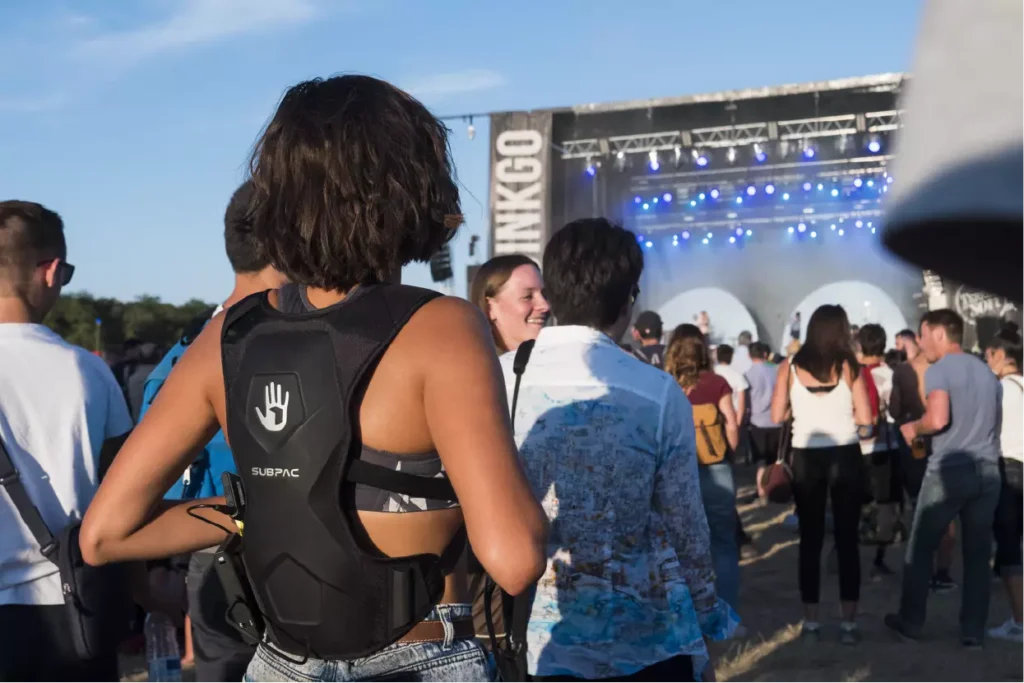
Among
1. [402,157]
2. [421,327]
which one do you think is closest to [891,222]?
[421,327]

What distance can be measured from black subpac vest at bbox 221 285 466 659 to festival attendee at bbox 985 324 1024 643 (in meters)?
6.21

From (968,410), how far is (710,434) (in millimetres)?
1587

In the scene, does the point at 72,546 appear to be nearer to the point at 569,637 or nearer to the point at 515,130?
the point at 569,637

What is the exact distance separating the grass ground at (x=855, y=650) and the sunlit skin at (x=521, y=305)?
2.93 m

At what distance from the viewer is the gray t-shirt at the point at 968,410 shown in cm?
652

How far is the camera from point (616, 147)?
1792 centimetres

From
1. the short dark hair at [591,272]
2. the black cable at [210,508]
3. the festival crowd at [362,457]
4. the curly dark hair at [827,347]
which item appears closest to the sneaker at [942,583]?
the curly dark hair at [827,347]

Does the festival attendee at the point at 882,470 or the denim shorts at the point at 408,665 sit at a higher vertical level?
the denim shorts at the point at 408,665

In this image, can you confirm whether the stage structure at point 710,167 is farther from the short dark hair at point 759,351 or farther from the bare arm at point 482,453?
the bare arm at point 482,453

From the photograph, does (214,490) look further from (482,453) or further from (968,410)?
(968,410)

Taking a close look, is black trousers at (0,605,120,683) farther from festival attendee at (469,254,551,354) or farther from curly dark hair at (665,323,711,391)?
curly dark hair at (665,323,711,391)

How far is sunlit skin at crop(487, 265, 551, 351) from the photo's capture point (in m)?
4.18

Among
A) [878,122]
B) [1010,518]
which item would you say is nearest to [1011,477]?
[1010,518]

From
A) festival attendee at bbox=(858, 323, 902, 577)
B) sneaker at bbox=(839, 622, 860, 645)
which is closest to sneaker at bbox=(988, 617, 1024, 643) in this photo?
sneaker at bbox=(839, 622, 860, 645)
